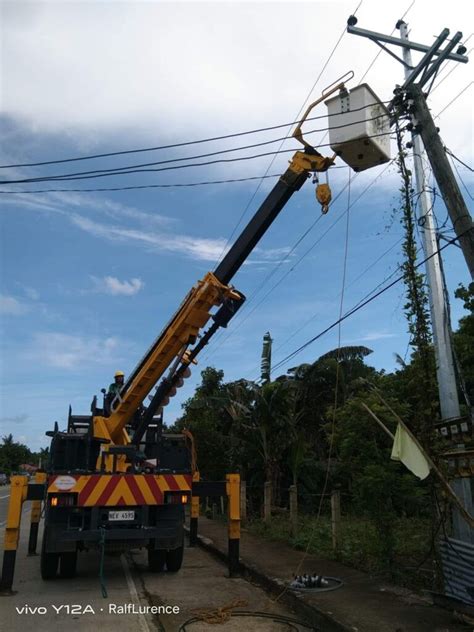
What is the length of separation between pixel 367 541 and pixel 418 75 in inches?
302

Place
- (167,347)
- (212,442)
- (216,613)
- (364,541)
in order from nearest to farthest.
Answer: (216,613), (167,347), (364,541), (212,442)

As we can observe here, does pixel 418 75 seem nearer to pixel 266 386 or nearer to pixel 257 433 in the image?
pixel 266 386

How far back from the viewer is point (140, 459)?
9078 millimetres

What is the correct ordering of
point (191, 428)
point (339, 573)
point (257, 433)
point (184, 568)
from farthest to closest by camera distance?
point (191, 428), point (257, 433), point (184, 568), point (339, 573)

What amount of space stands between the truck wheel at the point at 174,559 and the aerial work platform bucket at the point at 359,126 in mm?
6636

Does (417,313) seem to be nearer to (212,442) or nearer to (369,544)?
(369,544)

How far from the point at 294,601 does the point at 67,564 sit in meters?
3.70

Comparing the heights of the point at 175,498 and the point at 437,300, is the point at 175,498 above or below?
below

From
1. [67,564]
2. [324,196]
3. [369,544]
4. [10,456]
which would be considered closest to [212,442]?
[369,544]

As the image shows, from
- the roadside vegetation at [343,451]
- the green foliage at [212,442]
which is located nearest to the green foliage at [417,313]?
the roadside vegetation at [343,451]

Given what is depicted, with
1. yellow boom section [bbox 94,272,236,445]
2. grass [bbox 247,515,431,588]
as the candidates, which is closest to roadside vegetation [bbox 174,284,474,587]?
grass [bbox 247,515,431,588]

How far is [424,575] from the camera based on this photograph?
756 cm

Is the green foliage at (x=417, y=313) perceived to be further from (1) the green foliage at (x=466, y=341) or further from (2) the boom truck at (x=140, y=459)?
(1) the green foliage at (x=466, y=341)

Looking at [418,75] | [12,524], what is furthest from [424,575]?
[418,75]
